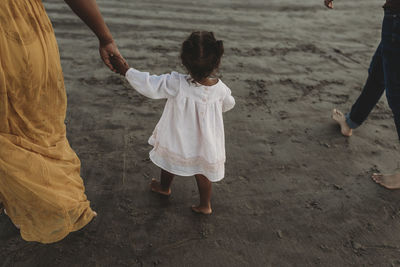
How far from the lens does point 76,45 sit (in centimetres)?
397

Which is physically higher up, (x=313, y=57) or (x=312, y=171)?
(x=313, y=57)

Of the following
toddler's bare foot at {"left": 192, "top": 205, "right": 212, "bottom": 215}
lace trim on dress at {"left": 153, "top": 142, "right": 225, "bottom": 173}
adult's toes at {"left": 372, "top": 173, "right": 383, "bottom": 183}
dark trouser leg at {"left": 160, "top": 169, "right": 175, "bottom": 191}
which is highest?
lace trim on dress at {"left": 153, "top": 142, "right": 225, "bottom": 173}

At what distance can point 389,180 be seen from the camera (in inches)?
95.3

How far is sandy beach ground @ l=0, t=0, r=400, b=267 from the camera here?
6.25 ft

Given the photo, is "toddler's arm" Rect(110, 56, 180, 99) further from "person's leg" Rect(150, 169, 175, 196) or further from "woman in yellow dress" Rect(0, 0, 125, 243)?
"person's leg" Rect(150, 169, 175, 196)

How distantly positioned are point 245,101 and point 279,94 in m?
0.42

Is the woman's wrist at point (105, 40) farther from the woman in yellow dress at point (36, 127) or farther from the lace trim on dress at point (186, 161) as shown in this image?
the lace trim on dress at point (186, 161)

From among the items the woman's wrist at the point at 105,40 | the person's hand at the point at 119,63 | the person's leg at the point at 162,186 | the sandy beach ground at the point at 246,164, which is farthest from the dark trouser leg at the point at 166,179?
the woman's wrist at the point at 105,40

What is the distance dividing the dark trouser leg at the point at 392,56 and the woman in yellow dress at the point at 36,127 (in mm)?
1723

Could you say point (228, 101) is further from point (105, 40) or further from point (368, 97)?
point (368, 97)

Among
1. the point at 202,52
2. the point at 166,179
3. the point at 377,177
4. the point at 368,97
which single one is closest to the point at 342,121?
the point at 368,97

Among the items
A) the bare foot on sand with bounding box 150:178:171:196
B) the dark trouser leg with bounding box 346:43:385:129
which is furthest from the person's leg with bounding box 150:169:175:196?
the dark trouser leg with bounding box 346:43:385:129

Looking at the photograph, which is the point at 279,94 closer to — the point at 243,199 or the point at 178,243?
the point at 243,199

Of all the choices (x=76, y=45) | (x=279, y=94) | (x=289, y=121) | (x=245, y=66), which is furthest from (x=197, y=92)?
(x=76, y=45)
